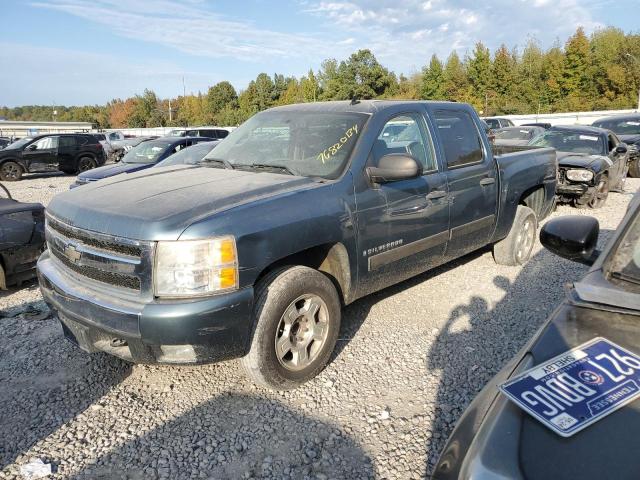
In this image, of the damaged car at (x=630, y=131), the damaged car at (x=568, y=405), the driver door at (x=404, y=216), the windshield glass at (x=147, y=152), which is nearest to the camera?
the damaged car at (x=568, y=405)

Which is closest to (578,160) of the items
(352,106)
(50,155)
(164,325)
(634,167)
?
(634,167)

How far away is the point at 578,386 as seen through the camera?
1.37 meters

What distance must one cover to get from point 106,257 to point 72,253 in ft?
1.30

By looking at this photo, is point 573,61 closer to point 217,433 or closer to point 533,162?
point 533,162

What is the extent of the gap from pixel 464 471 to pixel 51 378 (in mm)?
3237

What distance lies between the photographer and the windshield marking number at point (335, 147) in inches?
149

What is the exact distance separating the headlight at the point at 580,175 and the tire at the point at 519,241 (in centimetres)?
379

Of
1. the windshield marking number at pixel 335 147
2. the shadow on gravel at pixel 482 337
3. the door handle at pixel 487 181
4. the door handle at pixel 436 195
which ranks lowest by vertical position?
the shadow on gravel at pixel 482 337

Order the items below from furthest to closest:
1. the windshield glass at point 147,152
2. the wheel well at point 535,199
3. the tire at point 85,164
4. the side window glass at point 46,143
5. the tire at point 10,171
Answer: the tire at point 85,164 < the side window glass at point 46,143 < the tire at point 10,171 < the windshield glass at point 147,152 < the wheel well at point 535,199

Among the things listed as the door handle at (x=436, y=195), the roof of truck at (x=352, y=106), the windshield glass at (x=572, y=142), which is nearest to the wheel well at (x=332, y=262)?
the door handle at (x=436, y=195)

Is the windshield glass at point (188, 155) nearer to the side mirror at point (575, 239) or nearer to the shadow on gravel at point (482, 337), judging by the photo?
the shadow on gravel at point (482, 337)

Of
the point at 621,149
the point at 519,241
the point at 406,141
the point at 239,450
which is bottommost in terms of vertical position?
the point at 239,450

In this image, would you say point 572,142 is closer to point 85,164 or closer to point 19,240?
point 19,240

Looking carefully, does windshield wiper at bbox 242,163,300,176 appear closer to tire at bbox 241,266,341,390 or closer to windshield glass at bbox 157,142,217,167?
tire at bbox 241,266,341,390
